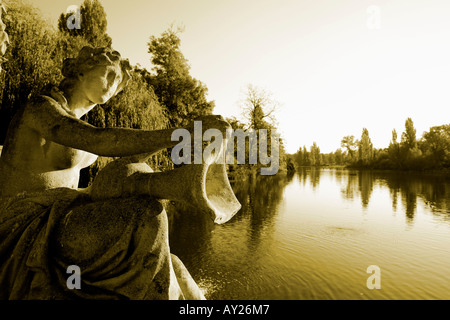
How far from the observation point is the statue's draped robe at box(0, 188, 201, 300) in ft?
5.20

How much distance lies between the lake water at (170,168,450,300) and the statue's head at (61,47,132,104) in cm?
579

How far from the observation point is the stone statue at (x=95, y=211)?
160 centimetres

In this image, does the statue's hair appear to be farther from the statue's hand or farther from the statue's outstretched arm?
the statue's hand

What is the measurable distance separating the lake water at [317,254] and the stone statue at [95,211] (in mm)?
5643

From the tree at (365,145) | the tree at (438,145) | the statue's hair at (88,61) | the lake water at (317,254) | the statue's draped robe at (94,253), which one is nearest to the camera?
the statue's draped robe at (94,253)

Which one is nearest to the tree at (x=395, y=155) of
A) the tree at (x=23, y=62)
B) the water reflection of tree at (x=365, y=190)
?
the water reflection of tree at (x=365, y=190)

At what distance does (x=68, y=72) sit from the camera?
7.40 ft

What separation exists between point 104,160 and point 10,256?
9.71 metres

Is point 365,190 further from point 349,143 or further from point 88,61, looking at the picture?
point 349,143

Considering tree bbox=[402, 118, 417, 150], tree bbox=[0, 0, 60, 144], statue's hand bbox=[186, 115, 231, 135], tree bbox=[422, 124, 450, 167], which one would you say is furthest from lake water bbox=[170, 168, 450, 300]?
tree bbox=[402, 118, 417, 150]

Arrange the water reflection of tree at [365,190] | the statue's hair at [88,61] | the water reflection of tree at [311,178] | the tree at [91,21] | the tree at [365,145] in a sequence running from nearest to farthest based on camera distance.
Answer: the statue's hair at [88,61] < the tree at [91,21] < the water reflection of tree at [365,190] < the water reflection of tree at [311,178] < the tree at [365,145]

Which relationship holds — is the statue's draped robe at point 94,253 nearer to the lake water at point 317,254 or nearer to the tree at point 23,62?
the lake water at point 317,254

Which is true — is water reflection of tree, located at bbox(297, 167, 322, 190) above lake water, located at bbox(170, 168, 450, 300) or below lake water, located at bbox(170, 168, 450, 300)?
above
